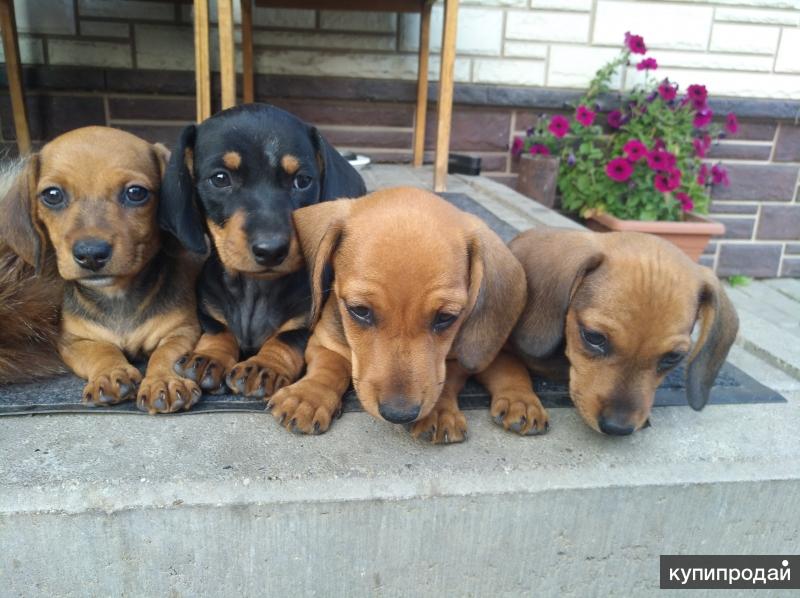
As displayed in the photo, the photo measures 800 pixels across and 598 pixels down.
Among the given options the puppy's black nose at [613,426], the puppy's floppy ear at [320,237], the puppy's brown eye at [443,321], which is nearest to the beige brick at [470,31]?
the puppy's floppy ear at [320,237]

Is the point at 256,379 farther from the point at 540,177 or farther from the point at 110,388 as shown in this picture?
the point at 540,177

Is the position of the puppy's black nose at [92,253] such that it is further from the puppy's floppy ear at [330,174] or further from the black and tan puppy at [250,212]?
the puppy's floppy ear at [330,174]

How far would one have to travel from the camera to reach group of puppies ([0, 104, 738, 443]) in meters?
2.36

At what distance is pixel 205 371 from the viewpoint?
2762 millimetres

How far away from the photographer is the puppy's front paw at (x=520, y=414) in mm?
2578

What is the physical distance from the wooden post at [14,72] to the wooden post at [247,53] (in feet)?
5.62

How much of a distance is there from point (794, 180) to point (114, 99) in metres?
6.67

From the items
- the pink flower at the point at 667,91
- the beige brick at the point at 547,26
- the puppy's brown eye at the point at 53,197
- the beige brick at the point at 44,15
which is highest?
the beige brick at the point at 547,26

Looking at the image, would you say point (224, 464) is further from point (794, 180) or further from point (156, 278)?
point (794, 180)

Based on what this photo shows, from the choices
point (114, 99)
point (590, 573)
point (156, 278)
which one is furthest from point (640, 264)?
point (114, 99)

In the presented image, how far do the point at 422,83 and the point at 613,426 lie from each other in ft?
14.5

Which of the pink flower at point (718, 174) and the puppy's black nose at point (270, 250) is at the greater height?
the puppy's black nose at point (270, 250)

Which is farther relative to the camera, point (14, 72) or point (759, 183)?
point (759, 183)

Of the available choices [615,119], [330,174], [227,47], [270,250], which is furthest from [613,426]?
[615,119]
